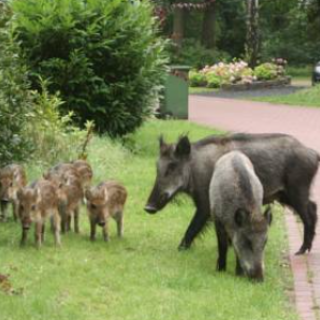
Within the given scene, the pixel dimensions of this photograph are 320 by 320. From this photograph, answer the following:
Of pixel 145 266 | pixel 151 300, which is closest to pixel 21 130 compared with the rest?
pixel 145 266

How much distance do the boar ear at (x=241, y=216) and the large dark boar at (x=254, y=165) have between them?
1.15 meters

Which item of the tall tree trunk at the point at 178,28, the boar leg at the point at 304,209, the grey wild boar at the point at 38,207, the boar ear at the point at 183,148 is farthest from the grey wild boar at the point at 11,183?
the tall tree trunk at the point at 178,28

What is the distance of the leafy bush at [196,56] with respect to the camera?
4803cm

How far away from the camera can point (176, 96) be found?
2375 cm

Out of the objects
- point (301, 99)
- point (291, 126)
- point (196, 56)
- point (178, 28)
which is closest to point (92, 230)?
point (291, 126)

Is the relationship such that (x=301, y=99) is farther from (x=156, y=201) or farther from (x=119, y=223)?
(x=156, y=201)

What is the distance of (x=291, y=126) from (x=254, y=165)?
14.0 meters

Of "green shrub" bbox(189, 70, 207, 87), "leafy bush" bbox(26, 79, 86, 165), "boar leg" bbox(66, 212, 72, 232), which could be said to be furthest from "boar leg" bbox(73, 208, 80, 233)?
"green shrub" bbox(189, 70, 207, 87)

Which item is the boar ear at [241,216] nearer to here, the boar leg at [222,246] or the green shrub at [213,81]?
the boar leg at [222,246]

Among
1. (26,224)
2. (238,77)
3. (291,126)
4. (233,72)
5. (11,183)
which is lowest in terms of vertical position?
(238,77)

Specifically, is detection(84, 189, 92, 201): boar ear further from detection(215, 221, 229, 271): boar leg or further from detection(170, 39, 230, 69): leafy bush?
detection(170, 39, 230, 69): leafy bush

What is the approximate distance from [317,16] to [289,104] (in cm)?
1893

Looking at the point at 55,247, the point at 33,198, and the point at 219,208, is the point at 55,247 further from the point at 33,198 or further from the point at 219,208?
the point at 219,208

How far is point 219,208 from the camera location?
8.52 metres
